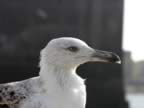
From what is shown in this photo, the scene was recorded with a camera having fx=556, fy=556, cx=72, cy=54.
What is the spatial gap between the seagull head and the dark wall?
2226mm

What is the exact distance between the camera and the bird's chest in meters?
2.11

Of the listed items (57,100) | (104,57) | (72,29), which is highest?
(104,57)

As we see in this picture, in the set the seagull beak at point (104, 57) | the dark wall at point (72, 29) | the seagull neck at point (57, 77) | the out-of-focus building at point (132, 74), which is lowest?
the out-of-focus building at point (132, 74)

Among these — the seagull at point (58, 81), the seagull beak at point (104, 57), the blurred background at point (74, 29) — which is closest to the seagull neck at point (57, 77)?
the seagull at point (58, 81)

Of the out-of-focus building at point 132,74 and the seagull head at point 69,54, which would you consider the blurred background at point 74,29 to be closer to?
the out-of-focus building at point 132,74

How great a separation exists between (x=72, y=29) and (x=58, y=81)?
91.7 inches

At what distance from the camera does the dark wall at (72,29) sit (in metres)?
4.45

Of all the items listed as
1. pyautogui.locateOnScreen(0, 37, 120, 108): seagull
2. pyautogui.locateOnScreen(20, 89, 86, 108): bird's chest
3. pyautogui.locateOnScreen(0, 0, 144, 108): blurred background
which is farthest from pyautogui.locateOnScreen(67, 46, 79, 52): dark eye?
pyautogui.locateOnScreen(0, 0, 144, 108): blurred background

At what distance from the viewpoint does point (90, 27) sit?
14.9 feet

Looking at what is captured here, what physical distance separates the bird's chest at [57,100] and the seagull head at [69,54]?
12 cm

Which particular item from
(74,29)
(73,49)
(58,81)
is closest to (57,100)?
(58,81)

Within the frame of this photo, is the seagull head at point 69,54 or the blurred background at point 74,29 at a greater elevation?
the seagull head at point 69,54

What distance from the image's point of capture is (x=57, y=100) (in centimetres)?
213

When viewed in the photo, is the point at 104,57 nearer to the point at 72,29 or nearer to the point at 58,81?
the point at 58,81
